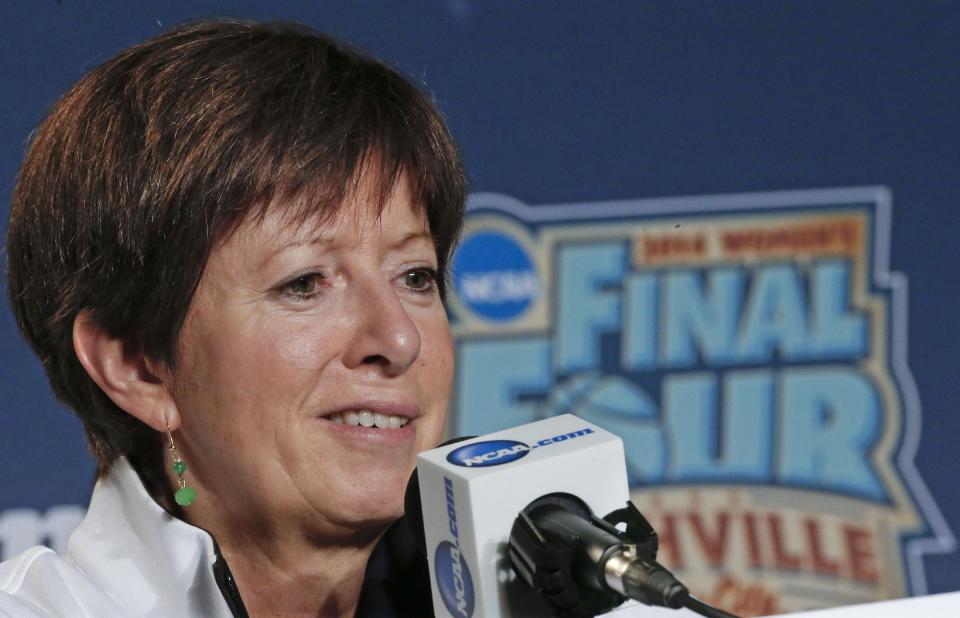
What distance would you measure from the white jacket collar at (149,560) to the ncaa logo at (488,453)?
447 millimetres

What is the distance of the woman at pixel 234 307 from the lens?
3.86 ft

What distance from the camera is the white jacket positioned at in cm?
119

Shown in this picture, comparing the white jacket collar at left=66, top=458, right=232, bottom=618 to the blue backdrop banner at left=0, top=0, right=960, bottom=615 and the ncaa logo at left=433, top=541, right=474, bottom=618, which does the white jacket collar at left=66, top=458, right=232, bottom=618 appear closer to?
the ncaa logo at left=433, top=541, right=474, bottom=618

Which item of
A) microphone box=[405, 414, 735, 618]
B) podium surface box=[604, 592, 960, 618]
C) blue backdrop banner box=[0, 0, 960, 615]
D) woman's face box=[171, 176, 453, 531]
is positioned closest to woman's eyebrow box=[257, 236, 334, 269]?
woman's face box=[171, 176, 453, 531]

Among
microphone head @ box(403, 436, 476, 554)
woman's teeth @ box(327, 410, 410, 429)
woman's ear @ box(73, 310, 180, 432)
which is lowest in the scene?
microphone head @ box(403, 436, 476, 554)

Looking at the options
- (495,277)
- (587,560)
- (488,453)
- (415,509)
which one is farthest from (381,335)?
(495,277)

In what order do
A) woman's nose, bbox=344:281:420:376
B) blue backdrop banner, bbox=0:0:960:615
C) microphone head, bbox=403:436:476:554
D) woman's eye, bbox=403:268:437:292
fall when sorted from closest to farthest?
microphone head, bbox=403:436:476:554, woman's nose, bbox=344:281:420:376, woman's eye, bbox=403:268:437:292, blue backdrop banner, bbox=0:0:960:615

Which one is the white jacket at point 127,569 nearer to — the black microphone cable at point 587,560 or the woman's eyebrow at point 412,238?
the woman's eyebrow at point 412,238

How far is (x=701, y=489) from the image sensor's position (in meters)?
2.46

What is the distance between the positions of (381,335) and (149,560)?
0.34m

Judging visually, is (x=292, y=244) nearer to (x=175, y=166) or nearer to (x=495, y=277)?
(x=175, y=166)

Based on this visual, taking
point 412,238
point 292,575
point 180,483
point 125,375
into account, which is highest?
point 412,238

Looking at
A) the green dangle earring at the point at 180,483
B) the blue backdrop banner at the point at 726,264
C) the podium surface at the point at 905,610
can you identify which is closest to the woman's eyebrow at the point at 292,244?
the green dangle earring at the point at 180,483

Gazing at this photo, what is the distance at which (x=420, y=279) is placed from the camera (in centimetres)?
129
